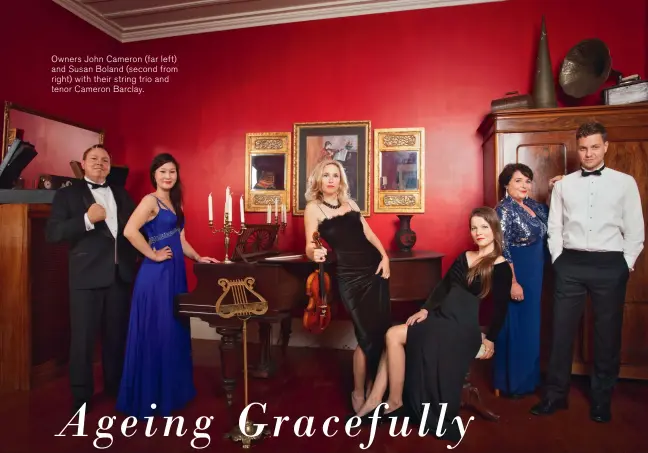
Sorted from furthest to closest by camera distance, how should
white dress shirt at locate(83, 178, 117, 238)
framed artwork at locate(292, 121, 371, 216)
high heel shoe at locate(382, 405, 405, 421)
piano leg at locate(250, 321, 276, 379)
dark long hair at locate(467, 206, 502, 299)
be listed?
framed artwork at locate(292, 121, 371, 216) → piano leg at locate(250, 321, 276, 379) → white dress shirt at locate(83, 178, 117, 238) → high heel shoe at locate(382, 405, 405, 421) → dark long hair at locate(467, 206, 502, 299)

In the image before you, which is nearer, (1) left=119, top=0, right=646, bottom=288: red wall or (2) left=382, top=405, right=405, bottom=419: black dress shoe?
(2) left=382, top=405, right=405, bottom=419: black dress shoe

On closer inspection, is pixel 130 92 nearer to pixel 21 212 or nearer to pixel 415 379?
pixel 21 212

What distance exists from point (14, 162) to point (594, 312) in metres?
4.57

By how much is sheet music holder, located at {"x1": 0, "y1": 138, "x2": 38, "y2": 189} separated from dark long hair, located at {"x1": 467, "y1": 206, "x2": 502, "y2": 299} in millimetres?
3508

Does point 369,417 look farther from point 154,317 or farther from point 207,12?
point 207,12

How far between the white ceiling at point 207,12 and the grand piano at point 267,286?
2770 millimetres

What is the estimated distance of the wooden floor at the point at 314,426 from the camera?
2.39 metres

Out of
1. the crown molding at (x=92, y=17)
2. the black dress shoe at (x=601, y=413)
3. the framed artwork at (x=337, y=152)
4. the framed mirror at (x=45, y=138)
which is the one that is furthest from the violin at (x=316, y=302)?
the crown molding at (x=92, y=17)

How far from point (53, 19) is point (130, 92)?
1.02m

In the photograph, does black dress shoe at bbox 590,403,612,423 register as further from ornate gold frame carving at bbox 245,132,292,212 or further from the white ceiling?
the white ceiling

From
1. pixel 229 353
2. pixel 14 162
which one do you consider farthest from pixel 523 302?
pixel 14 162

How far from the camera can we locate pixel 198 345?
445 cm

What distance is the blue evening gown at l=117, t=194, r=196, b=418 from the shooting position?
274 cm

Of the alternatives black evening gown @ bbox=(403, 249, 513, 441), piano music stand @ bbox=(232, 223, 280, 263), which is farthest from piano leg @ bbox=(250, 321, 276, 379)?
black evening gown @ bbox=(403, 249, 513, 441)
